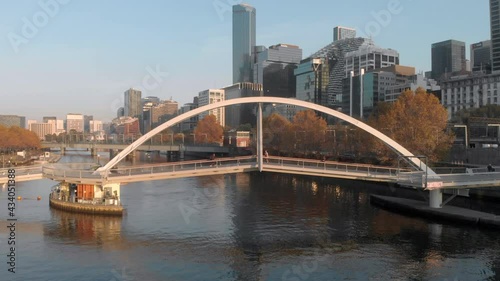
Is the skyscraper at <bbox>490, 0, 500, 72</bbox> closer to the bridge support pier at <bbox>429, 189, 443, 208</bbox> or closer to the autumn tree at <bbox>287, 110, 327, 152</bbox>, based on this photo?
the autumn tree at <bbox>287, 110, 327, 152</bbox>

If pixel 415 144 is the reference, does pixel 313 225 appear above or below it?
below

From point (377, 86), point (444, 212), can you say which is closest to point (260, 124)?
point (444, 212)

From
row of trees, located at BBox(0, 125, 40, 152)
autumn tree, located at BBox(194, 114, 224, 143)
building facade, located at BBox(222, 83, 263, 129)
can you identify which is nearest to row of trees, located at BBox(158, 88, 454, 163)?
autumn tree, located at BBox(194, 114, 224, 143)

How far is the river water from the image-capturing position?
64.0ft

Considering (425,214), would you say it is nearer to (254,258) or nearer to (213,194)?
(254,258)

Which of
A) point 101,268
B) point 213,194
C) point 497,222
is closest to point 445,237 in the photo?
point 497,222

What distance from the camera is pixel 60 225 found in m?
27.5

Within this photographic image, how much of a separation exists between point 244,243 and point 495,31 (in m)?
136

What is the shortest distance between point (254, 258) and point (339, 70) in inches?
5812

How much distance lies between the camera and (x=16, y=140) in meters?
89.4

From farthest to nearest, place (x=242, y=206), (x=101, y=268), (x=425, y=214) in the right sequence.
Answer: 1. (x=242, y=206)
2. (x=425, y=214)
3. (x=101, y=268)

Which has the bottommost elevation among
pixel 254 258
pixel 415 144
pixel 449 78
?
pixel 254 258

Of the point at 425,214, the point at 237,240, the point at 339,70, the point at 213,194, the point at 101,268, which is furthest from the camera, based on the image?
the point at 339,70

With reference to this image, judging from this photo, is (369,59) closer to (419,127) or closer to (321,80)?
(321,80)
